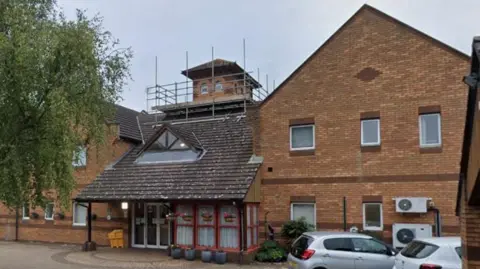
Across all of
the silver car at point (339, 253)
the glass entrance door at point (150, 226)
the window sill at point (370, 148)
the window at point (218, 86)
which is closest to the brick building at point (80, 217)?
the glass entrance door at point (150, 226)

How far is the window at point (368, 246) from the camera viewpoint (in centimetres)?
1164

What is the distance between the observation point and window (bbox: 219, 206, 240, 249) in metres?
16.7

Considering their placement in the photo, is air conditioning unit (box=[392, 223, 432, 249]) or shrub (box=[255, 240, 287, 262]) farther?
shrub (box=[255, 240, 287, 262])

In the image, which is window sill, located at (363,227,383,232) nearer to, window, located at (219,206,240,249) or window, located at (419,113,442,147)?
window, located at (419,113,442,147)

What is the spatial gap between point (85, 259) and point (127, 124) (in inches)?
344

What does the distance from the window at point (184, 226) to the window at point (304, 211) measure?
12.5ft

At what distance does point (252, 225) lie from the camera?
56.4ft

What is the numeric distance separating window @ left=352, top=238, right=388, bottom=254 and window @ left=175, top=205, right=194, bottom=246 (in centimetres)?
758

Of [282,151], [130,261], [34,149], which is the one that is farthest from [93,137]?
[282,151]

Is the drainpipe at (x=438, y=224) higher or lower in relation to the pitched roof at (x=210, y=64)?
lower

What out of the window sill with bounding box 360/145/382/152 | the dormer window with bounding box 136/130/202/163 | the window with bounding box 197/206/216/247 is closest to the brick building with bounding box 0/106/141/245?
the dormer window with bounding box 136/130/202/163

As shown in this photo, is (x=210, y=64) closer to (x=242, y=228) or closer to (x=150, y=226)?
(x=150, y=226)

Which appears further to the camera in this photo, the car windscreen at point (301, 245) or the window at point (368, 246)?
the window at point (368, 246)

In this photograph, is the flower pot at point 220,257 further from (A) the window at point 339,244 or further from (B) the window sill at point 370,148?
(B) the window sill at point 370,148
